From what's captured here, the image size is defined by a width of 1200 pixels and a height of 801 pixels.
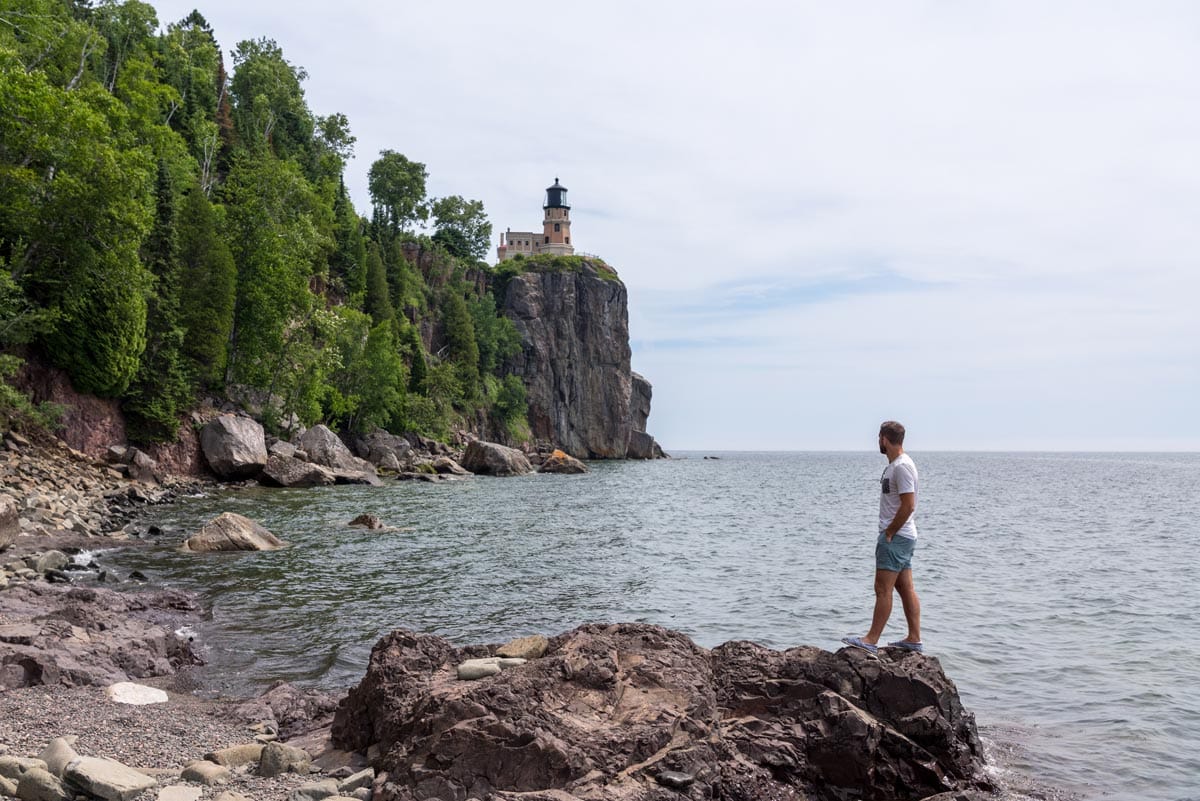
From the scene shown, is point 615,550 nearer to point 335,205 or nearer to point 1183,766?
point 1183,766

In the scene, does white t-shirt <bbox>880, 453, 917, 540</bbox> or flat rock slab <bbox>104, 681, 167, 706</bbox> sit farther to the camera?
flat rock slab <bbox>104, 681, 167, 706</bbox>

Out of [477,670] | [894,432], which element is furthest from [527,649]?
[894,432]

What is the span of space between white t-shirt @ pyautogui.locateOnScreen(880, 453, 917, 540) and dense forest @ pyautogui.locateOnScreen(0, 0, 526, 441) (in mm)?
28988

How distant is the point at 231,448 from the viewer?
1625 inches

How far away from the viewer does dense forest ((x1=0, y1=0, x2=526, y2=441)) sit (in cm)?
3048

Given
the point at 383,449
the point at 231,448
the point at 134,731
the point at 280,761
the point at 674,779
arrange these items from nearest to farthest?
the point at 674,779
the point at 280,761
the point at 134,731
the point at 231,448
the point at 383,449

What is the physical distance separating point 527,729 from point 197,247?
45486 millimetres

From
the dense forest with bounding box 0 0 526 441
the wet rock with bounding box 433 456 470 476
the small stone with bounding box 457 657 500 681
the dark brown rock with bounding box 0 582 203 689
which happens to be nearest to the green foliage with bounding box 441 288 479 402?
the dense forest with bounding box 0 0 526 441

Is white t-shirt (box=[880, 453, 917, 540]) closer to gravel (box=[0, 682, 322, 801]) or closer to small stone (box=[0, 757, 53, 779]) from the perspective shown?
gravel (box=[0, 682, 322, 801])

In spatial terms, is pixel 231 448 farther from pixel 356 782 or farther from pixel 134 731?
pixel 356 782

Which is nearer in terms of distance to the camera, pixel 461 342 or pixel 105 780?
pixel 105 780

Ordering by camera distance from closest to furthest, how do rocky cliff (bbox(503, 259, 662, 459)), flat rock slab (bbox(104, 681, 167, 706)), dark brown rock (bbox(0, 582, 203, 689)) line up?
flat rock slab (bbox(104, 681, 167, 706)) < dark brown rock (bbox(0, 582, 203, 689)) < rocky cliff (bbox(503, 259, 662, 459))

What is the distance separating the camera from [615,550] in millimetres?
27562

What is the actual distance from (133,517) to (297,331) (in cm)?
2938
